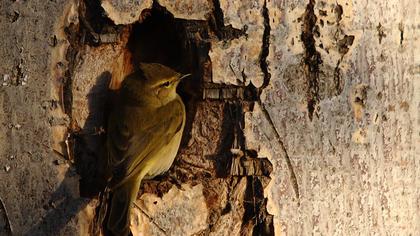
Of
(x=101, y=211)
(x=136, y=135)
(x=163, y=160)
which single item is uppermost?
(x=136, y=135)

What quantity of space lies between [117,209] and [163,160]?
2.69 ft

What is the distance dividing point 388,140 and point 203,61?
0.82 m

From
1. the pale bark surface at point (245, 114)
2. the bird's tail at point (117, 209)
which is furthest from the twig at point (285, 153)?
the bird's tail at point (117, 209)

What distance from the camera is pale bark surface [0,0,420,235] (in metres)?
2.59

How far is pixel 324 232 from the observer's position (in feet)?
9.01

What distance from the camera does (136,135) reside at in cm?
352

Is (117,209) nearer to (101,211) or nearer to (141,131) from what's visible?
(101,211)

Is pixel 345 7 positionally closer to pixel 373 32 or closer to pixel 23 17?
pixel 373 32

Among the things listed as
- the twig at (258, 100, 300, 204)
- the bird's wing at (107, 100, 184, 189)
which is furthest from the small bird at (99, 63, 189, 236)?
the twig at (258, 100, 300, 204)

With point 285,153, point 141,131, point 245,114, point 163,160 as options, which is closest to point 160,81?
point 141,131

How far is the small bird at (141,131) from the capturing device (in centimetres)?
301

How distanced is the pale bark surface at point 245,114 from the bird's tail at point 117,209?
71 millimetres

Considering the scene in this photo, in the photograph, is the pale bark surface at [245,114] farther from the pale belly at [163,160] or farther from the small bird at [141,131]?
the pale belly at [163,160]

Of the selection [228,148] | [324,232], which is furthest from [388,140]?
[228,148]
